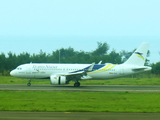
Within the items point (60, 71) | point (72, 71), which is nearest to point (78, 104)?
point (72, 71)

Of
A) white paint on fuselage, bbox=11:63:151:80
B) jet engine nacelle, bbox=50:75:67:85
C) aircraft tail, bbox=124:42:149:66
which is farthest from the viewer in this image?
aircraft tail, bbox=124:42:149:66

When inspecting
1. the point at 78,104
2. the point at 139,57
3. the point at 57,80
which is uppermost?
the point at 139,57

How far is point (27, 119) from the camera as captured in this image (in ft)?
38.6

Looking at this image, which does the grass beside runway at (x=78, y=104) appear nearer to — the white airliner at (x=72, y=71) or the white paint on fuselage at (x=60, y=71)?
the white airliner at (x=72, y=71)

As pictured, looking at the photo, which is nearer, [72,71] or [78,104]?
[78,104]

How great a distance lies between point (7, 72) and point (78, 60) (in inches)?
584

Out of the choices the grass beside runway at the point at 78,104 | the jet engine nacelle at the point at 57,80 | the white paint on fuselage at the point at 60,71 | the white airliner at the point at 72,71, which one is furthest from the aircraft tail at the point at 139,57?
the grass beside runway at the point at 78,104

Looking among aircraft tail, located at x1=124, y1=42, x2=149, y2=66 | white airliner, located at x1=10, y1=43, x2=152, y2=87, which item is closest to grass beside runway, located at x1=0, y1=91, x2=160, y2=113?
white airliner, located at x1=10, y1=43, x2=152, y2=87

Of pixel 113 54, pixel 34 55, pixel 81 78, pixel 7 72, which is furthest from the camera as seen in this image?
pixel 113 54

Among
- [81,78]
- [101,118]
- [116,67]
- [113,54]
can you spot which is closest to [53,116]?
[101,118]

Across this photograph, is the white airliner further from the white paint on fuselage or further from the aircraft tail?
the aircraft tail

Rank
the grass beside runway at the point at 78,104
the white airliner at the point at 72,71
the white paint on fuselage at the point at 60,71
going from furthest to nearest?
the white paint on fuselage at the point at 60,71 → the white airliner at the point at 72,71 → the grass beside runway at the point at 78,104

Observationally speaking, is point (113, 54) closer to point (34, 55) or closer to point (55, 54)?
point (55, 54)

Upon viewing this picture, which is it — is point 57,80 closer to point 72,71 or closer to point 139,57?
point 72,71
